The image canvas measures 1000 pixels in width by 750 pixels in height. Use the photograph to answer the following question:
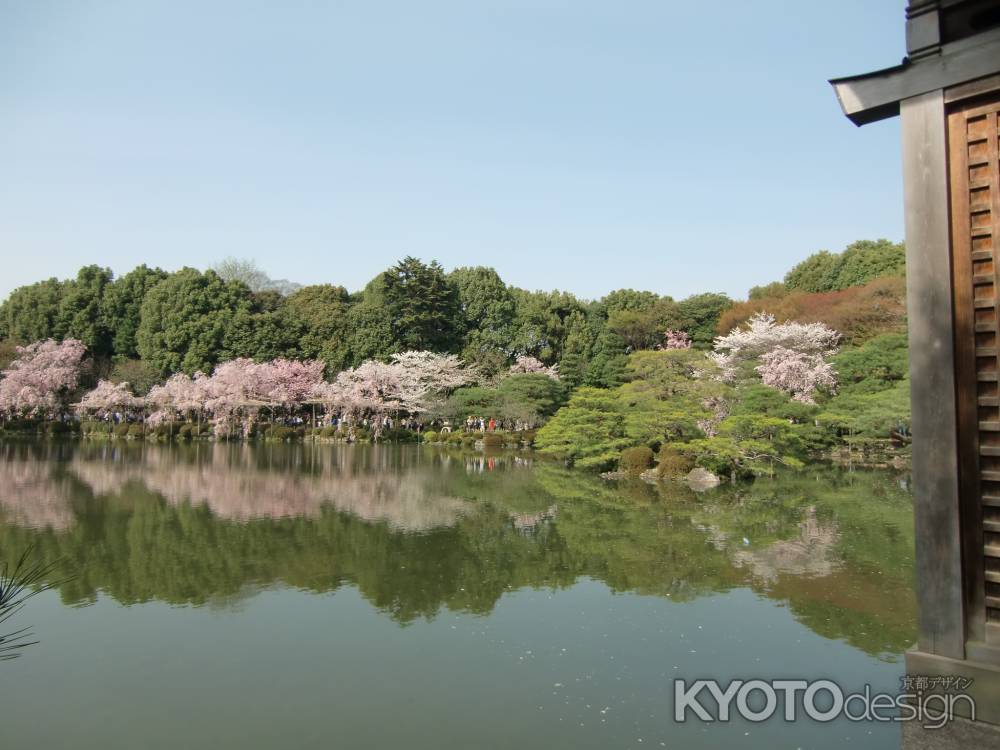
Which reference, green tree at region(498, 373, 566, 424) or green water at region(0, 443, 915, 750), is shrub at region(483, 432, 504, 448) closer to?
green tree at region(498, 373, 566, 424)

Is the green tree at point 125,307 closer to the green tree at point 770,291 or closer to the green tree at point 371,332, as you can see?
the green tree at point 371,332

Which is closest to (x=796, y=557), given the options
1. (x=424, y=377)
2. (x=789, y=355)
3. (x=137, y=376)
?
(x=789, y=355)

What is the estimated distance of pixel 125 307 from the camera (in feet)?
110

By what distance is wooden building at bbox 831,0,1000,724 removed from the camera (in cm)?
282

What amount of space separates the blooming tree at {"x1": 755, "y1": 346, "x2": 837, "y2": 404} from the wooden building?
18.7 meters

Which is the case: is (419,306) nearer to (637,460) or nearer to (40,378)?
(40,378)

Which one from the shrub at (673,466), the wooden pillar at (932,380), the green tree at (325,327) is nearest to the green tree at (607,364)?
the shrub at (673,466)

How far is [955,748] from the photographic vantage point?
2.75m

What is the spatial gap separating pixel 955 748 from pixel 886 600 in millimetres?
3915

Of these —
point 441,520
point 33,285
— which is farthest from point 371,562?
point 33,285

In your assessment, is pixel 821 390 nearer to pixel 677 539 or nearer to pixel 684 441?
pixel 684 441

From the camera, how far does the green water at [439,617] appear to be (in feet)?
13.2

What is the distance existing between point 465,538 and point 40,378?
1091 inches

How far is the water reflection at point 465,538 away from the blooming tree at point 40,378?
1547cm
